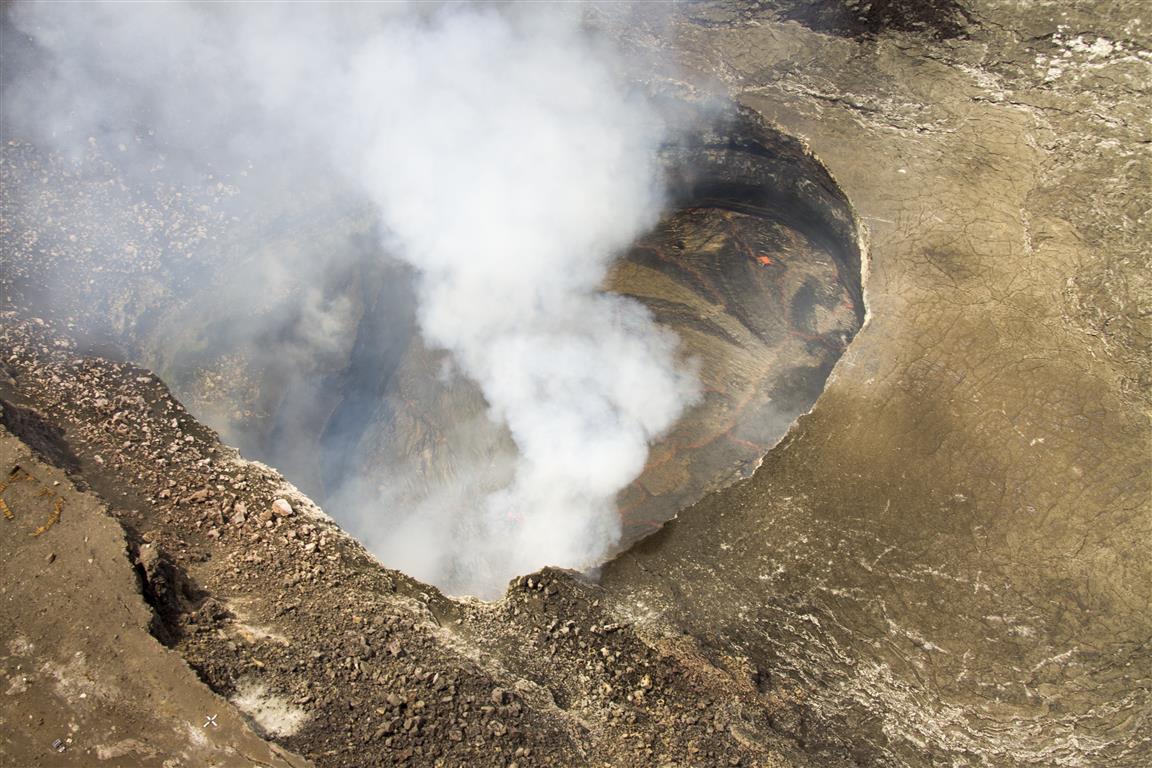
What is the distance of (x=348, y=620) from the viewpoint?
5.49 m

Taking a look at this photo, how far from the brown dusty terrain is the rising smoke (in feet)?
7.00

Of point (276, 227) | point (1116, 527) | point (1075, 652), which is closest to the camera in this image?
point (1075, 652)

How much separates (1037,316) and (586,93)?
6.06 metres

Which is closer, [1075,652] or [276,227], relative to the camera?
[1075,652]

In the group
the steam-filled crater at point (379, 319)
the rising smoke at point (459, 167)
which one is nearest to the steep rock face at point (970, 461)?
the steam-filled crater at point (379, 319)

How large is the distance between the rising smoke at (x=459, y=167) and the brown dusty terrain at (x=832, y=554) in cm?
213

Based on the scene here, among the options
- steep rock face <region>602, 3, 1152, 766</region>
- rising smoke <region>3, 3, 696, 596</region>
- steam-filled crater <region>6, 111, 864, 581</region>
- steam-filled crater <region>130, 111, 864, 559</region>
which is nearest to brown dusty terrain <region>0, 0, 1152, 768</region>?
steep rock face <region>602, 3, 1152, 766</region>

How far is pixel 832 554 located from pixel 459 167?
265 inches

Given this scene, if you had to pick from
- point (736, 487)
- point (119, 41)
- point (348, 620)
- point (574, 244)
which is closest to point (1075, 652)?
point (736, 487)

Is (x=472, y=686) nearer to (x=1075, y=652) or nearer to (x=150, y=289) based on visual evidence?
(x=1075, y=652)

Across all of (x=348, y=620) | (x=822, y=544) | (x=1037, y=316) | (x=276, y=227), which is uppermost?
(x=1037, y=316)

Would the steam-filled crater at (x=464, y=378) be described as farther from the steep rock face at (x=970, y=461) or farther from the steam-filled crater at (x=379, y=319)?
the steep rock face at (x=970, y=461)

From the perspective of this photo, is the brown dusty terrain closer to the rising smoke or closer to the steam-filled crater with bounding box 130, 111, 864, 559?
the steam-filled crater with bounding box 130, 111, 864, 559

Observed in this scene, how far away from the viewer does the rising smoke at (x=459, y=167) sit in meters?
9.08
